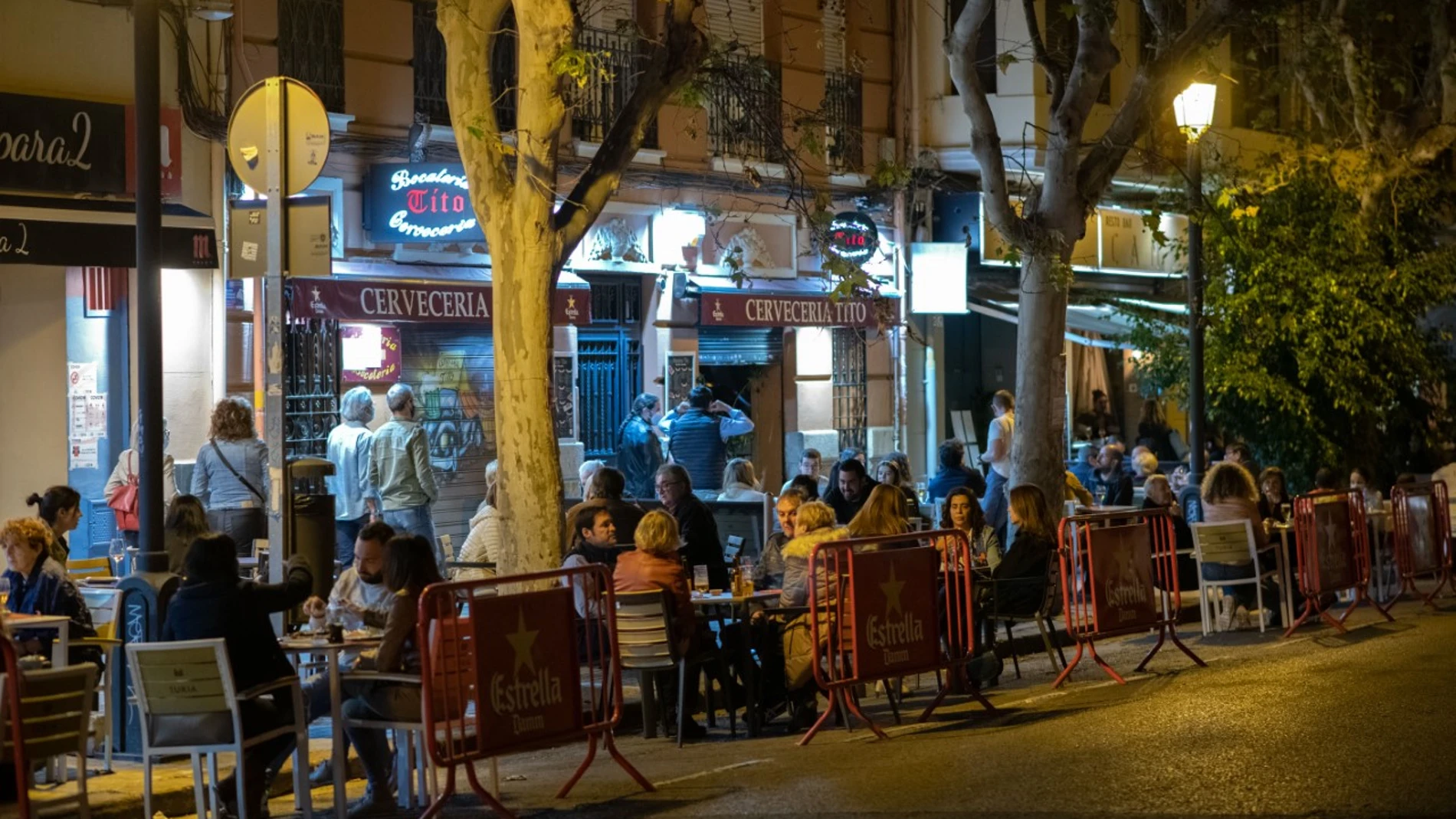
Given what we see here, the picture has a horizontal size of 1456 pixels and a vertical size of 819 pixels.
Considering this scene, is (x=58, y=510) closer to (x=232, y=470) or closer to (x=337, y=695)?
(x=232, y=470)

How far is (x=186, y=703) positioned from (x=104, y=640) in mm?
1701

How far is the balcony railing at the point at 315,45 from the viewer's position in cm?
1661

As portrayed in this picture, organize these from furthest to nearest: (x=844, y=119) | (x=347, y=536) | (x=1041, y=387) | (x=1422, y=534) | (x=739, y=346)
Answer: (x=844, y=119)
(x=739, y=346)
(x=1041, y=387)
(x=1422, y=534)
(x=347, y=536)

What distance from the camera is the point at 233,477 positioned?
1330 centimetres

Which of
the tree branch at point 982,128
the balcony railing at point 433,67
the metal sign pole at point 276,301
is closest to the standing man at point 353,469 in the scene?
the balcony railing at point 433,67

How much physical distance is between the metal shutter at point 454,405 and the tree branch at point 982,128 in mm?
5127

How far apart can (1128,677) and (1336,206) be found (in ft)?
40.6

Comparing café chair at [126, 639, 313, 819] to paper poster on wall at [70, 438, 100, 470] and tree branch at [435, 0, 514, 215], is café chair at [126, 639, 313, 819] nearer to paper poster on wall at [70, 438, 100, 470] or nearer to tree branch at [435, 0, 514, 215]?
tree branch at [435, 0, 514, 215]

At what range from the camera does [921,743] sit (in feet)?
33.0

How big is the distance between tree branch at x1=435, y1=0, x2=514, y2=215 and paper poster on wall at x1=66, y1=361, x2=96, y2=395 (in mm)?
5245

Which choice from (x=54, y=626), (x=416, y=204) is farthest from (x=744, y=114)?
(x=54, y=626)

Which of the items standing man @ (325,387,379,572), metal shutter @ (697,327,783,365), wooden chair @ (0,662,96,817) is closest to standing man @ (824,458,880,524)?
standing man @ (325,387,379,572)

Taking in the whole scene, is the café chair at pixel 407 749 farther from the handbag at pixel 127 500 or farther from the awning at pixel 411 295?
the awning at pixel 411 295

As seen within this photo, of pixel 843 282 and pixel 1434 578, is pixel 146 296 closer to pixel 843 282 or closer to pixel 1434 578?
pixel 843 282
